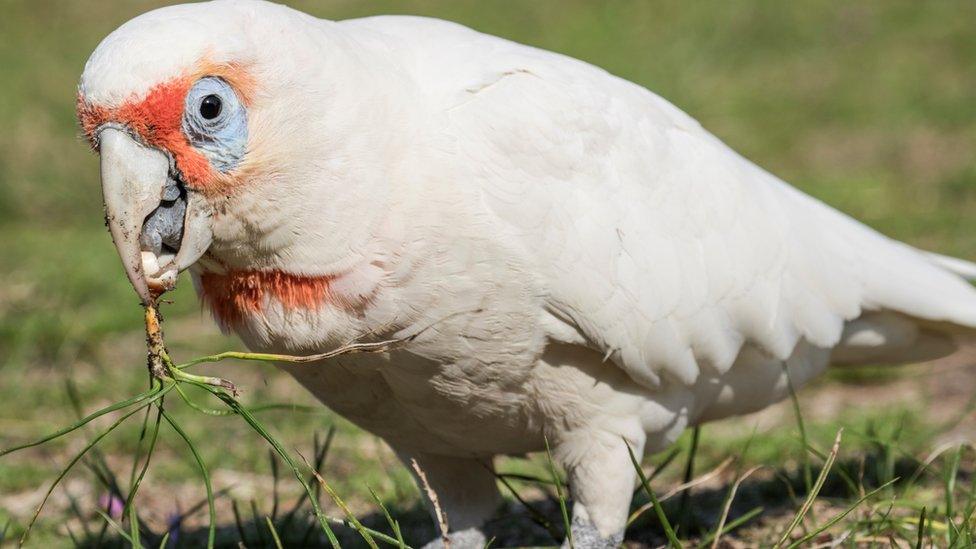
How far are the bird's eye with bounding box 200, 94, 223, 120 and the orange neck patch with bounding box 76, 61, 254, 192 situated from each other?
38 millimetres

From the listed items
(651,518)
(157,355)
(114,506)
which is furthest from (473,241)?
(114,506)

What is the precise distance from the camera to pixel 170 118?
2254 millimetres

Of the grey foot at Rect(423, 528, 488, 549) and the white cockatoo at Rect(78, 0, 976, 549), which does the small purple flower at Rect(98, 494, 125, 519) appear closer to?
the white cockatoo at Rect(78, 0, 976, 549)

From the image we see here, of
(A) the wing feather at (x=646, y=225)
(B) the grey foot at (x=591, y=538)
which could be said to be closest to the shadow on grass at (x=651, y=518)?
(B) the grey foot at (x=591, y=538)

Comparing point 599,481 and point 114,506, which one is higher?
point 599,481

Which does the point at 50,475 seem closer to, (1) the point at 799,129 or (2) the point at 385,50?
(2) the point at 385,50

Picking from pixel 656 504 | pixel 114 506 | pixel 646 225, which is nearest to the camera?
pixel 656 504

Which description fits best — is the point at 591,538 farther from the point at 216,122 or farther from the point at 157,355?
the point at 216,122

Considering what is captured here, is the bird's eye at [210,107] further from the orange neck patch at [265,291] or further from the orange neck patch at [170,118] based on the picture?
the orange neck patch at [265,291]

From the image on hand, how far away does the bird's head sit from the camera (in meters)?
2.25

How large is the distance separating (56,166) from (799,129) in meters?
4.64

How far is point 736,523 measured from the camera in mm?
2896

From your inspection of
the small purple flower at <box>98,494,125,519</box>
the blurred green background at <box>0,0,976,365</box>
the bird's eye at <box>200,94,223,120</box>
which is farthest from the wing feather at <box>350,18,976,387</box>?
the blurred green background at <box>0,0,976,365</box>

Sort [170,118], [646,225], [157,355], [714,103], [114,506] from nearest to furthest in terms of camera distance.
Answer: [170,118] → [157,355] → [646,225] → [114,506] → [714,103]
